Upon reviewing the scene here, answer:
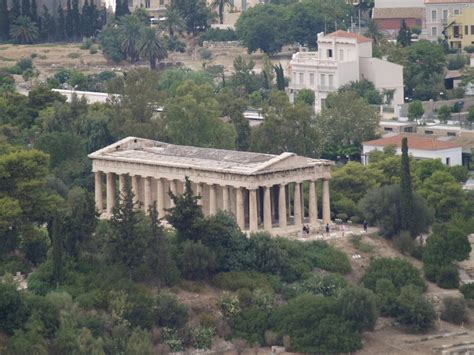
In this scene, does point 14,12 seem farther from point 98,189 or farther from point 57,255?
point 57,255

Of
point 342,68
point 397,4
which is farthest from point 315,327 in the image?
point 397,4

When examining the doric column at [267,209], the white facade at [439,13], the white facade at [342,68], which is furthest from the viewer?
the white facade at [439,13]

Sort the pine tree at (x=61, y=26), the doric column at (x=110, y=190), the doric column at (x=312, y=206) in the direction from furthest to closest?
the pine tree at (x=61, y=26) → the doric column at (x=110, y=190) → the doric column at (x=312, y=206)

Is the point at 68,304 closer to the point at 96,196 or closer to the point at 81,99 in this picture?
the point at 96,196

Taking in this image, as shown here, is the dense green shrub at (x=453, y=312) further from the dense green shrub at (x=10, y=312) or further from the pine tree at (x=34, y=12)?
the pine tree at (x=34, y=12)

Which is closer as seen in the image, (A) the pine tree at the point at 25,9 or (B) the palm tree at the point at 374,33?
(B) the palm tree at the point at 374,33

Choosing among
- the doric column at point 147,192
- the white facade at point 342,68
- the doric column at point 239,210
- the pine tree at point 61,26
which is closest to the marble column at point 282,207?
the doric column at point 239,210
